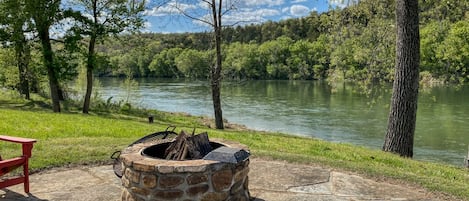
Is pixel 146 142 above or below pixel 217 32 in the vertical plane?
below

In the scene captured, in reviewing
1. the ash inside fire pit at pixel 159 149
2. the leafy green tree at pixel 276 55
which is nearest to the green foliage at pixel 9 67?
the ash inside fire pit at pixel 159 149

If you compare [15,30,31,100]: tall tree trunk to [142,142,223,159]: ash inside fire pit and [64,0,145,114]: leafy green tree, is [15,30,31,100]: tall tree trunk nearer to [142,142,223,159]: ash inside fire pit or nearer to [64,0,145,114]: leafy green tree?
[64,0,145,114]: leafy green tree

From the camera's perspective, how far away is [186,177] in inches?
137

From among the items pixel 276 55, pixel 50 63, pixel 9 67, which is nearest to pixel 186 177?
pixel 50 63

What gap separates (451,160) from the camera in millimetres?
11922

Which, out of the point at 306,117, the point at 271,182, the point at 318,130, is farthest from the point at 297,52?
the point at 271,182

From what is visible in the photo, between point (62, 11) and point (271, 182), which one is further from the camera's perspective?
point (62, 11)

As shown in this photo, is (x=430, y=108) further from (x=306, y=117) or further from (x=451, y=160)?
(x=451, y=160)

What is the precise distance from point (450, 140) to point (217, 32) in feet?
30.9

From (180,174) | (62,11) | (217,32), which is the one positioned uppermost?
(62,11)

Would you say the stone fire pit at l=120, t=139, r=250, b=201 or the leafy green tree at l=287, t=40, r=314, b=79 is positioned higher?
the leafy green tree at l=287, t=40, r=314, b=79

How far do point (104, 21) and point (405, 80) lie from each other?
41.1 ft

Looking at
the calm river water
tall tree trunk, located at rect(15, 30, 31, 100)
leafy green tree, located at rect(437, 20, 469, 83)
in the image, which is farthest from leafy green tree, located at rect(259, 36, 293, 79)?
tall tree trunk, located at rect(15, 30, 31, 100)

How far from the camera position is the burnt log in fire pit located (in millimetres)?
3463
